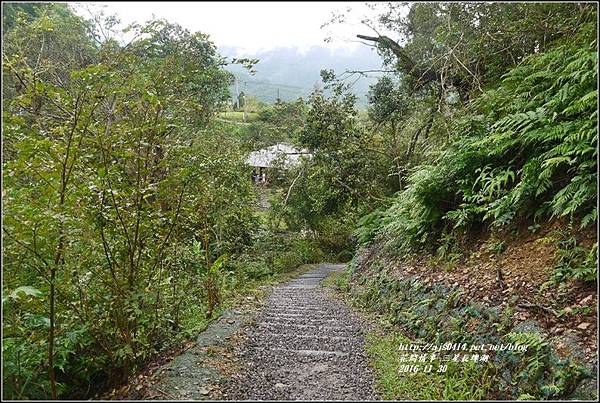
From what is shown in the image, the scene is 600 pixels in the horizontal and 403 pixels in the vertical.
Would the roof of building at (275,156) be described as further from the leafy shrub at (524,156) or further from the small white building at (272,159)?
the leafy shrub at (524,156)

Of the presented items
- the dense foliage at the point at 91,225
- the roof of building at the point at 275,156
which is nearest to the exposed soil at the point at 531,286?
the dense foliage at the point at 91,225

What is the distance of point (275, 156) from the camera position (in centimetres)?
1920

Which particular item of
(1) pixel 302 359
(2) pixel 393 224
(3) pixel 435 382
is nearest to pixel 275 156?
(2) pixel 393 224

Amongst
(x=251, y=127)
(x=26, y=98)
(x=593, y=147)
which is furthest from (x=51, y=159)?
(x=251, y=127)

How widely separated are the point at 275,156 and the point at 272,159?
20cm

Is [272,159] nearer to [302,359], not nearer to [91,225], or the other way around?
[302,359]

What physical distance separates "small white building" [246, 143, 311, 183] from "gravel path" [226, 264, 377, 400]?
36.8 feet

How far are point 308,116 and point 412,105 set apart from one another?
11.2 ft

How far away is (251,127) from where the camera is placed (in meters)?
22.6

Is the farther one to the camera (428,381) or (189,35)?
(189,35)

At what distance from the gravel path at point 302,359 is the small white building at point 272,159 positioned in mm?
11212

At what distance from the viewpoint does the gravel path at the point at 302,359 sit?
4.10 metres

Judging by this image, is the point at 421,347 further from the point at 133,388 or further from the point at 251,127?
the point at 251,127

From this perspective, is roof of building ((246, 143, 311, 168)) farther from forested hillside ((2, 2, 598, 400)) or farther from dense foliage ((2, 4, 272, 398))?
dense foliage ((2, 4, 272, 398))
